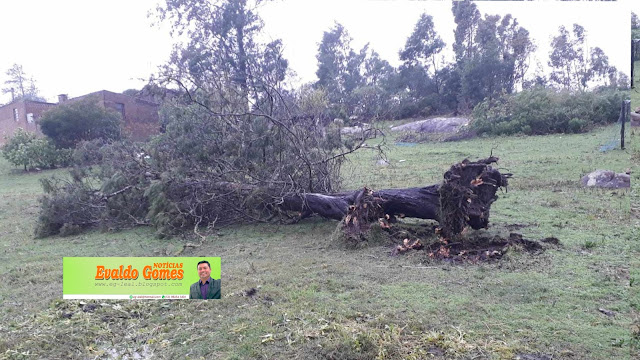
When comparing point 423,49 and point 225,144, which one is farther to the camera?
point 423,49

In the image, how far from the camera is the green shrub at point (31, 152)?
11969mm

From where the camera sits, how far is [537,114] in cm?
1262

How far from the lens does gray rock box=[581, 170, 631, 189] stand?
7.19 meters

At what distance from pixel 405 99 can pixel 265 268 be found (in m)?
7.91

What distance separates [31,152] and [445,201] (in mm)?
12731

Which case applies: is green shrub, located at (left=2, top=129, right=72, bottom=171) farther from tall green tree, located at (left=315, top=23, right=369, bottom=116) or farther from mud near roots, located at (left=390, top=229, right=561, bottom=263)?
mud near roots, located at (left=390, top=229, right=561, bottom=263)

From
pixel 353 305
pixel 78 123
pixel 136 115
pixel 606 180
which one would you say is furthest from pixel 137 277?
pixel 78 123

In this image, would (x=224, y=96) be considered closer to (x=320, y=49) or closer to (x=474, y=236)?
(x=474, y=236)

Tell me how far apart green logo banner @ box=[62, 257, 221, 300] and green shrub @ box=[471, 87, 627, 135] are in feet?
30.1

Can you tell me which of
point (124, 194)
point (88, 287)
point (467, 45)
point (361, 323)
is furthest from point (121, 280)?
point (467, 45)

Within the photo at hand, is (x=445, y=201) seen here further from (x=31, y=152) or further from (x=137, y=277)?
(x=31, y=152)

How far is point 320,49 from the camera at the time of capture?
38.3ft

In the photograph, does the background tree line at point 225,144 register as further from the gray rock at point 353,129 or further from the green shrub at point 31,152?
the green shrub at point 31,152

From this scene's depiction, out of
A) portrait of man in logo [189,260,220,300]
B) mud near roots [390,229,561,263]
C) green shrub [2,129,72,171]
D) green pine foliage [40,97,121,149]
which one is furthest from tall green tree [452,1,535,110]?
green shrub [2,129,72,171]
